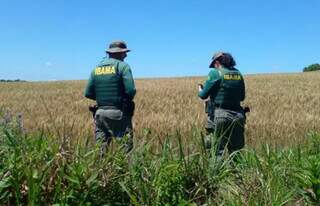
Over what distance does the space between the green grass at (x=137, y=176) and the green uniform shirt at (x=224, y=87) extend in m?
2.27

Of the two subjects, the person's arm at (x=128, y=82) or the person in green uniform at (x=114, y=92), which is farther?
the person in green uniform at (x=114, y=92)

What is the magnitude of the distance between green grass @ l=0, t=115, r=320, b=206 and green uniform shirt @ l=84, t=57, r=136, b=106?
84.9 inches

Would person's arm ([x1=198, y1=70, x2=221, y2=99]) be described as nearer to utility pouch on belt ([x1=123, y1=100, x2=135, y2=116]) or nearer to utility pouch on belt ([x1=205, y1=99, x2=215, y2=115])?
utility pouch on belt ([x1=205, y1=99, x2=215, y2=115])

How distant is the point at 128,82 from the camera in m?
6.75

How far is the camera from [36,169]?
391 centimetres

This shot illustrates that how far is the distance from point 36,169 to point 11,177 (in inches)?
6.8

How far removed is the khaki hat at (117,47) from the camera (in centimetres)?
697

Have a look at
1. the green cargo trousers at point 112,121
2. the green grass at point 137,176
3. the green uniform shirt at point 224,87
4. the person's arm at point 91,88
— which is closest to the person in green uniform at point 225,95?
the green uniform shirt at point 224,87

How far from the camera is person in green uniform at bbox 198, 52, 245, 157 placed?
6957 millimetres

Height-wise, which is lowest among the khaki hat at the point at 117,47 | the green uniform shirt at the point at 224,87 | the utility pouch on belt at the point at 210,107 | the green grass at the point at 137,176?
the green grass at the point at 137,176

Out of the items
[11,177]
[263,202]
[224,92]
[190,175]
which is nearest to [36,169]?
[11,177]

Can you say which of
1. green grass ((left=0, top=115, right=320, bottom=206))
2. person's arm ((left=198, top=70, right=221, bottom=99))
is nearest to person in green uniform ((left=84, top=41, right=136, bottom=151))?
person's arm ((left=198, top=70, right=221, bottom=99))

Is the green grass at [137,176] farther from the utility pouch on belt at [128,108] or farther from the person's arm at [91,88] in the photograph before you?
the person's arm at [91,88]

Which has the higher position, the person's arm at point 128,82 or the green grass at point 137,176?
the person's arm at point 128,82
